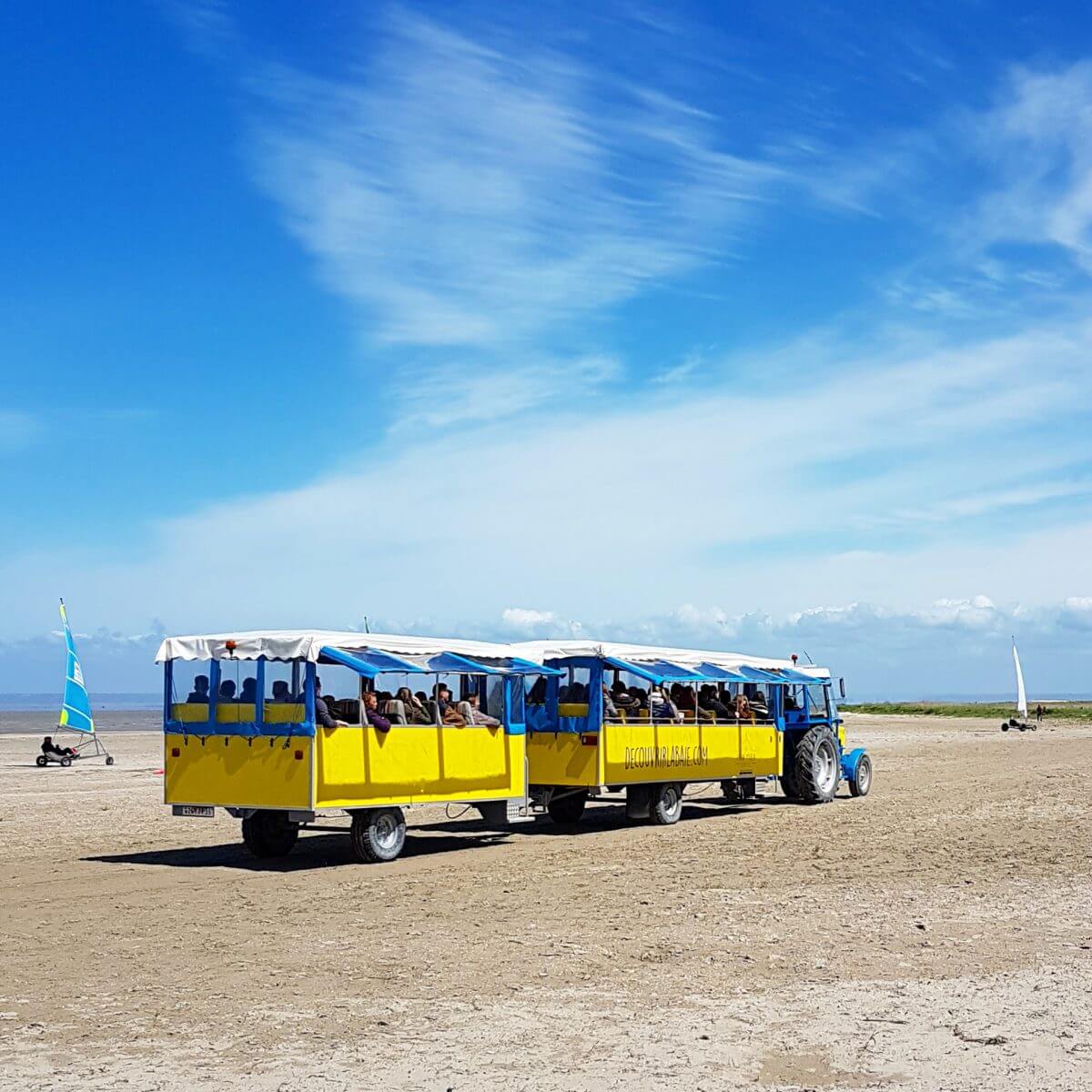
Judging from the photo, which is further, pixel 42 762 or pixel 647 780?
pixel 42 762

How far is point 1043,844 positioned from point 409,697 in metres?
7.59

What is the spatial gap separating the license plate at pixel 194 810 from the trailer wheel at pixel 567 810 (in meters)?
6.00

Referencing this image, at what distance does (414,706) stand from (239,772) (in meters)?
2.17

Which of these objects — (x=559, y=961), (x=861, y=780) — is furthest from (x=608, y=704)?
(x=559, y=961)

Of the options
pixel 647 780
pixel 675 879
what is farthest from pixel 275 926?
pixel 647 780

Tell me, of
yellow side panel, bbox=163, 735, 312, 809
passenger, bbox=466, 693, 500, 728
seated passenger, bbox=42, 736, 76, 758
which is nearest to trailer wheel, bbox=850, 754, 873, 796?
passenger, bbox=466, 693, 500, 728

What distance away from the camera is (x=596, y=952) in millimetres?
10523

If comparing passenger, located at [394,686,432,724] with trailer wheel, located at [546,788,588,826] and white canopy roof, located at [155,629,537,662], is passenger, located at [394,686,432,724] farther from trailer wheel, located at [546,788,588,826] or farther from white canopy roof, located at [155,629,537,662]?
trailer wheel, located at [546,788,588,826]

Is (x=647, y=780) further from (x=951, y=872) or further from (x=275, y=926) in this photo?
(x=275, y=926)

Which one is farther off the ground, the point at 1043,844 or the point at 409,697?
the point at 409,697

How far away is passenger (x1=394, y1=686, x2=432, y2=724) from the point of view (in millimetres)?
16766

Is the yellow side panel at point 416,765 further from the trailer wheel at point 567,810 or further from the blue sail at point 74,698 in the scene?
the blue sail at point 74,698

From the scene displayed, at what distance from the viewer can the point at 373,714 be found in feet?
52.9

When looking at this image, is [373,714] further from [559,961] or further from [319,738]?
[559,961]
